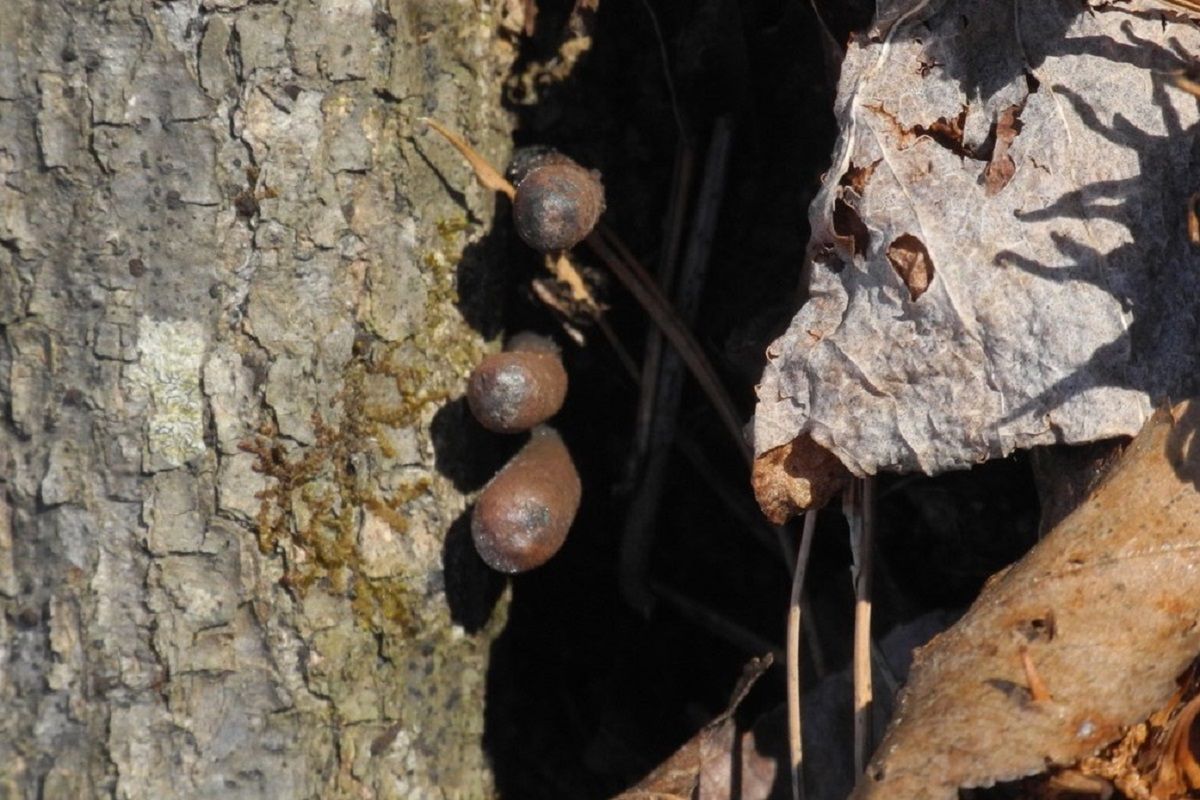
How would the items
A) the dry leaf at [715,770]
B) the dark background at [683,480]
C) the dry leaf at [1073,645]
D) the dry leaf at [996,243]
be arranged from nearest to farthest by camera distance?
the dry leaf at [1073,645] → the dry leaf at [996,243] → the dry leaf at [715,770] → the dark background at [683,480]

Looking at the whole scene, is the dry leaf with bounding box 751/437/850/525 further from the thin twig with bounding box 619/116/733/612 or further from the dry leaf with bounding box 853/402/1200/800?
the thin twig with bounding box 619/116/733/612

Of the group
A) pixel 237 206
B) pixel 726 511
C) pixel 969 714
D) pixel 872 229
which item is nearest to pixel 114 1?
pixel 237 206

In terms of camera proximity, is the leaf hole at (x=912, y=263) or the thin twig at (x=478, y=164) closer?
the leaf hole at (x=912, y=263)

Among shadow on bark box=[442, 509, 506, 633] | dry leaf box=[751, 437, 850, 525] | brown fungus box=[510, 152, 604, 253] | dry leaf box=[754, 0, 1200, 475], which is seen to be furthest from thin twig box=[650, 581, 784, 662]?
brown fungus box=[510, 152, 604, 253]

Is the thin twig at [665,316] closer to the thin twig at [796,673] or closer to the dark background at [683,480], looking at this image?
the dark background at [683,480]

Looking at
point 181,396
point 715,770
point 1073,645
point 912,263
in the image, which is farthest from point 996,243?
point 181,396

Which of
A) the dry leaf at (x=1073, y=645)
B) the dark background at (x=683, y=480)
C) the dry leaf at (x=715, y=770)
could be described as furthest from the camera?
the dark background at (x=683, y=480)

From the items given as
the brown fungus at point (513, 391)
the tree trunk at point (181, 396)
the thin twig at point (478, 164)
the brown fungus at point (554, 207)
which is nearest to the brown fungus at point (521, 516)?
the brown fungus at point (513, 391)

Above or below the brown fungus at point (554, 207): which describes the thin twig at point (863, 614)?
below
